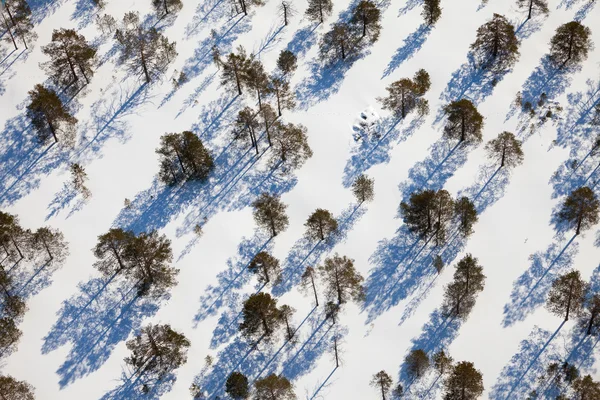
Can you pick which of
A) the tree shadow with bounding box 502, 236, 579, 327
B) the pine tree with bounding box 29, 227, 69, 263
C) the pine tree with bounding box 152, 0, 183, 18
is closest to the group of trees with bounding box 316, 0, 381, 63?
the pine tree with bounding box 152, 0, 183, 18

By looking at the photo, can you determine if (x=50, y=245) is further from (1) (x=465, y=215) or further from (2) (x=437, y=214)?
(1) (x=465, y=215)

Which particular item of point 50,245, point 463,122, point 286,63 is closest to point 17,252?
point 50,245

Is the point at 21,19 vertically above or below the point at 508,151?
below

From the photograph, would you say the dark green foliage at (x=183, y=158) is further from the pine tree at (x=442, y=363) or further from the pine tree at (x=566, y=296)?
the pine tree at (x=566, y=296)

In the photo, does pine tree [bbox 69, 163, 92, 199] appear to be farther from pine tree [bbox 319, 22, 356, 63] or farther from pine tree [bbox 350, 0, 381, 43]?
pine tree [bbox 350, 0, 381, 43]

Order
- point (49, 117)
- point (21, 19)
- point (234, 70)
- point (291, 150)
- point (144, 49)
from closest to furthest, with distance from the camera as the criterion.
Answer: point (291, 150) → point (49, 117) → point (234, 70) → point (144, 49) → point (21, 19)

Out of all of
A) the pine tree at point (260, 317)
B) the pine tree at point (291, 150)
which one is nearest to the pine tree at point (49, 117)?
the pine tree at point (291, 150)
